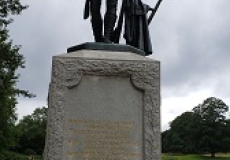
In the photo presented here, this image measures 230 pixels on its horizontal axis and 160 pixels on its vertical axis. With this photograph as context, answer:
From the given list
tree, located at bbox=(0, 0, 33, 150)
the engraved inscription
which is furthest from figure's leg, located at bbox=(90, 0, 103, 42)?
tree, located at bbox=(0, 0, 33, 150)

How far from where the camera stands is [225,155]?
64688 mm

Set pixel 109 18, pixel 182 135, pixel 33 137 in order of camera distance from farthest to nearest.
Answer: pixel 182 135, pixel 33 137, pixel 109 18

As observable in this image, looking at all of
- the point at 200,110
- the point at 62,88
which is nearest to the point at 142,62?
the point at 62,88

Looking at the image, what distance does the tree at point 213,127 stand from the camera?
2416 inches

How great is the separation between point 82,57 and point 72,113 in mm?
805

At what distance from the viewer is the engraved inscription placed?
5.20 metres

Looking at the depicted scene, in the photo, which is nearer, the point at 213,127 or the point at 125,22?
the point at 125,22

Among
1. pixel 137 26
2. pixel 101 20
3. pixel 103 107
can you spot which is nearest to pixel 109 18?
pixel 101 20

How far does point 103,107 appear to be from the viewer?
17.8 feet

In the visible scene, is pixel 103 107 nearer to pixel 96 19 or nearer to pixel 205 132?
pixel 96 19

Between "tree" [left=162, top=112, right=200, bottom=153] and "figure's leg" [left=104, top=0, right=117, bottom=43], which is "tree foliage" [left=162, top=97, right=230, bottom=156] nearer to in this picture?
"tree" [left=162, top=112, right=200, bottom=153]

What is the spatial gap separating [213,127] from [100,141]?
59.9 m

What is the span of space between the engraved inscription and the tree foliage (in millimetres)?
58115

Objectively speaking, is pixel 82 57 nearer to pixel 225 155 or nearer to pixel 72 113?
pixel 72 113
